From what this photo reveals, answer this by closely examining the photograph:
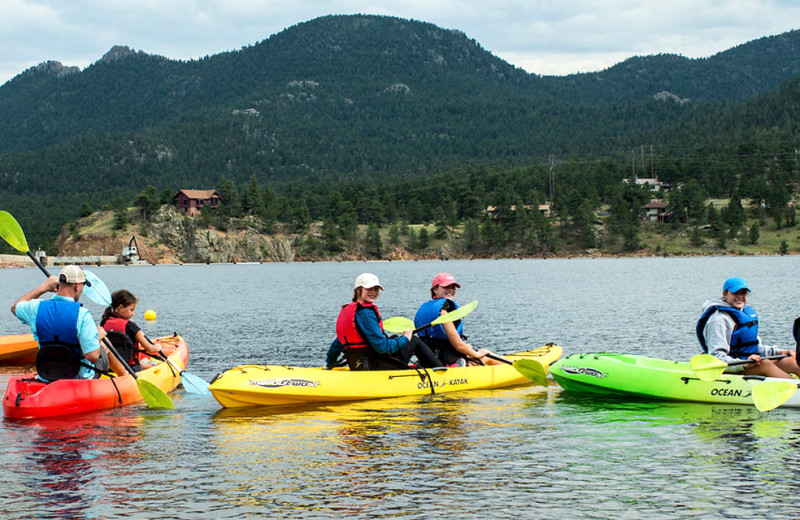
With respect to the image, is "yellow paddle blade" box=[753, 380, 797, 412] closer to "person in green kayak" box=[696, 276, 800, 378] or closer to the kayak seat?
"person in green kayak" box=[696, 276, 800, 378]

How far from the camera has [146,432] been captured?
45.8 ft

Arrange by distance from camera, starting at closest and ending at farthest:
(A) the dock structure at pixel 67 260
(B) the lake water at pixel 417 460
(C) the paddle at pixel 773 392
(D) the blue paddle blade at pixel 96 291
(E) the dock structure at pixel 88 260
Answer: (B) the lake water at pixel 417 460 < (C) the paddle at pixel 773 392 < (D) the blue paddle blade at pixel 96 291 < (E) the dock structure at pixel 88 260 < (A) the dock structure at pixel 67 260

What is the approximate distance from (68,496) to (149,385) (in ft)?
18.4

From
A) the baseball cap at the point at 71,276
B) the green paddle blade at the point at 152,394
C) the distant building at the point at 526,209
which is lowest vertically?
the green paddle blade at the point at 152,394

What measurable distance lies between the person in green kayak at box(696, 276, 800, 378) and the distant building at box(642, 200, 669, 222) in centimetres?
15940

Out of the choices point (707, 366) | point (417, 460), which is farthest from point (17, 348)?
point (707, 366)

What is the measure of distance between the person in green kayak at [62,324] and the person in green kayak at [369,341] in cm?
434

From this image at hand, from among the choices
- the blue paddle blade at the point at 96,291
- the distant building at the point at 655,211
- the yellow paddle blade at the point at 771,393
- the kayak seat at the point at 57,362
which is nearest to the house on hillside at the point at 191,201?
the distant building at the point at 655,211

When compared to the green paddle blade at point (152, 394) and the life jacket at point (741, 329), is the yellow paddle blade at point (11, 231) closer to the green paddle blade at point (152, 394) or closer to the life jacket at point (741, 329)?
the green paddle blade at point (152, 394)

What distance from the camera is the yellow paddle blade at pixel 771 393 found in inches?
553

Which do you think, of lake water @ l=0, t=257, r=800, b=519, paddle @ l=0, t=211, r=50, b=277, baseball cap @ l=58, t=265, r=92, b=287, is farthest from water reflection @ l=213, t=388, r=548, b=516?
paddle @ l=0, t=211, r=50, b=277

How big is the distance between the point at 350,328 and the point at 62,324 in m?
4.95

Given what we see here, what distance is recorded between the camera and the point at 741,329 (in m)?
14.9

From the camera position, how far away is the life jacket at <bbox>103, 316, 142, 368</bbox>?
55.3ft
